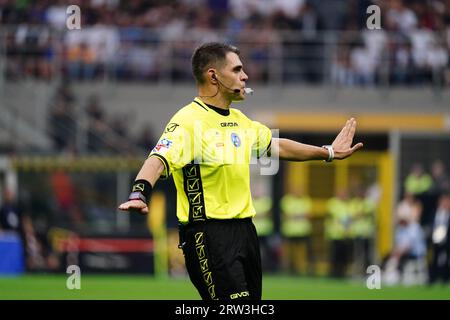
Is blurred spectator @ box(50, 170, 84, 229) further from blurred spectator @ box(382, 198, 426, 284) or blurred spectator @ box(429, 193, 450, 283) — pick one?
blurred spectator @ box(429, 193, 450, 283)

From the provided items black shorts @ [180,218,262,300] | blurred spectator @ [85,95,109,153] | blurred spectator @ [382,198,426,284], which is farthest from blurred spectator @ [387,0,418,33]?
black shorts @ [180,218,262,300]

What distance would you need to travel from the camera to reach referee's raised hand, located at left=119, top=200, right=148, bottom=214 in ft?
23.8

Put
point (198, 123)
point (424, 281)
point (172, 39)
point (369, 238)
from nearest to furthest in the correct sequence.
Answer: point (198, 123), point (424, 281), point (369, 238), point (172, 39)

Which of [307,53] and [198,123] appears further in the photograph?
[307,53]

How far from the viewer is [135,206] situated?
7285 millimetres

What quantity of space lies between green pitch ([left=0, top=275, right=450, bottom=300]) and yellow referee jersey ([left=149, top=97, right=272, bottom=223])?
8.91m

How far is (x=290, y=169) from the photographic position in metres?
30.7

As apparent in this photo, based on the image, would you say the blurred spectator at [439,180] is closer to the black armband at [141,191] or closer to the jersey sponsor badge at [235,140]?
the jersey sponsor badge at [235,140]

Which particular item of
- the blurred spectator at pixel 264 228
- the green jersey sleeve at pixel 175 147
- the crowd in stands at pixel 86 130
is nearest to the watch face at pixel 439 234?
the blurred spectator at pixel 264 228

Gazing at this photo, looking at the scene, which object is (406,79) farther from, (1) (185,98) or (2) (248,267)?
(2) (248,267)

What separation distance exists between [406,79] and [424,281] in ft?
23.7

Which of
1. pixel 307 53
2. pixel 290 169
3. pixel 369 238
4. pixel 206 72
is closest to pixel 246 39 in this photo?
pixel 307 53

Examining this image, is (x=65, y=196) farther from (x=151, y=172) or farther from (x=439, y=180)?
(x=151, y=172)

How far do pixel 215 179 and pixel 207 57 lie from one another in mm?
849
